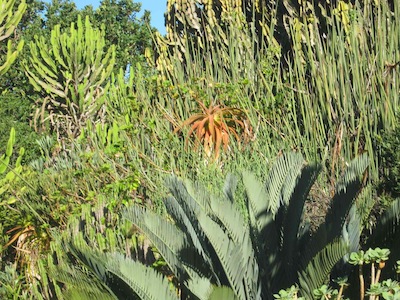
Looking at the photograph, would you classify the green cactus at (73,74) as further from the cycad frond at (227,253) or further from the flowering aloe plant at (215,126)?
the cycad frond at (227,253)

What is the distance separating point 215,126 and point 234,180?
8.57 ft

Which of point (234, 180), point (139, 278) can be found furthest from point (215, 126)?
point (139, 278)

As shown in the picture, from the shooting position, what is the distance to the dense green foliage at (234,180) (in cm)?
408

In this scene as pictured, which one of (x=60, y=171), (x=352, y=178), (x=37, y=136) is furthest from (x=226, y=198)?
(x=37, y=136)

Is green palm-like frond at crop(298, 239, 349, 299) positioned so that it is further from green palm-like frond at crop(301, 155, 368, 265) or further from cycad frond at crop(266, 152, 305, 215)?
cycad frond at crop(266, 152, 305, 215)

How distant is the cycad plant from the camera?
4012 millimetres

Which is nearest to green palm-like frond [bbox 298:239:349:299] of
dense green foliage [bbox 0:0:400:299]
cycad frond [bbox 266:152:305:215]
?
dense green foliage [bbox 0:0:400:299]

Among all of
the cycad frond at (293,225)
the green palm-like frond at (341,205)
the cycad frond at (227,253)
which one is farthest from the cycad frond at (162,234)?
the green palm-like frond at (341,205)

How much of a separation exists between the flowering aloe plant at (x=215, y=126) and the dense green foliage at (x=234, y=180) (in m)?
0.02

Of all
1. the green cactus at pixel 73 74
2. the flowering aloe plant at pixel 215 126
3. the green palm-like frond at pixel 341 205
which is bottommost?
the green palm-like frond at pixel 341 205

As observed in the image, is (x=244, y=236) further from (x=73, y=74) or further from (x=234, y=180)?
(x=73, y=74)

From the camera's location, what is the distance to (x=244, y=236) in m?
4.31

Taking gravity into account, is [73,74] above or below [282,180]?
above

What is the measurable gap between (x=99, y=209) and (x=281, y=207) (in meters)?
1.80
